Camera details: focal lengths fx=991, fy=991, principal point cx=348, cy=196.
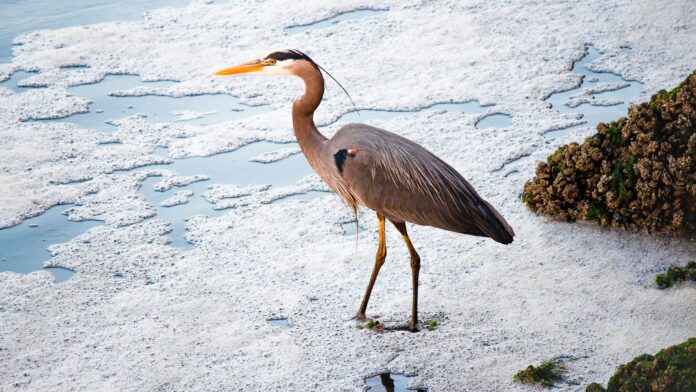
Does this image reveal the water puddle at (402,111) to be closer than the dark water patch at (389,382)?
No

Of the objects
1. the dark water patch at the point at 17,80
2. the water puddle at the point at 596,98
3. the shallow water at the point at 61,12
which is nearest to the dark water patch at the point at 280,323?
the water puddle at the point at 596,98

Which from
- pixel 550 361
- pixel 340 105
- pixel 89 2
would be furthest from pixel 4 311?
pixel 89 2

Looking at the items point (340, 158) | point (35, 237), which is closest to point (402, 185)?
point (340, 158)

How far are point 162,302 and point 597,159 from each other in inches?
92.2

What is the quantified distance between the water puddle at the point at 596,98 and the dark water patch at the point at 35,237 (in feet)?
9.83

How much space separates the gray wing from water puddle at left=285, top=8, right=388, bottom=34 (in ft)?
13.2

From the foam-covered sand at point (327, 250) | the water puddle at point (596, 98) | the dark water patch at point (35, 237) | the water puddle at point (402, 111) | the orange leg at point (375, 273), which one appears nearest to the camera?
the foam-covered sand at point (327, 250)

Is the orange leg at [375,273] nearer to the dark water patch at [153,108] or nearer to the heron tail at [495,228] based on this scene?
the heron tail at [495,228]

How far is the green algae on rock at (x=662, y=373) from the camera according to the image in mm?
3318

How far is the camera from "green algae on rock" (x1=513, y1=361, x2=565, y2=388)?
395 centimetres

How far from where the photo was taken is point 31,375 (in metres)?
4.23

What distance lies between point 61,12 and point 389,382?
20.8 feet

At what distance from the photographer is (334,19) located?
8.53m

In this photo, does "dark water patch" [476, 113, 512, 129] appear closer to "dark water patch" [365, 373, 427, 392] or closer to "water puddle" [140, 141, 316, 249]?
"water puddle" [140, 141, 316, 249]
